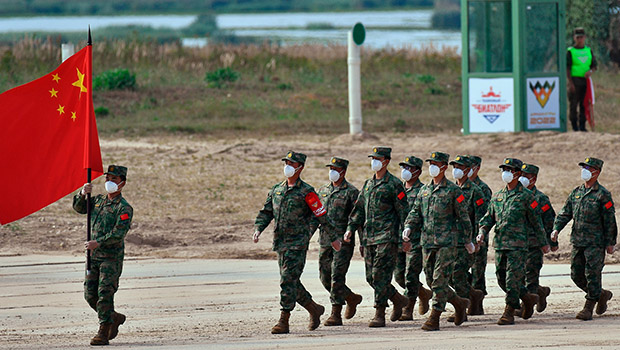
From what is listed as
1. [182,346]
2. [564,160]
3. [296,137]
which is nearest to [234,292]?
[182,346]

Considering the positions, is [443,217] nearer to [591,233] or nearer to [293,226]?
[293,226]

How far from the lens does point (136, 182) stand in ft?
71.5

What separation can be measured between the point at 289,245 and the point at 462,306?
6.22ft

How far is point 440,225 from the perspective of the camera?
12.3 metres

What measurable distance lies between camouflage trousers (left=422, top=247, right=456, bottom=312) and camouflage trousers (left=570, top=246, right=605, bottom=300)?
156cm

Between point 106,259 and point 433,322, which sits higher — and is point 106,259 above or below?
above

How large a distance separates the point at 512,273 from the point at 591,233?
1028 mm

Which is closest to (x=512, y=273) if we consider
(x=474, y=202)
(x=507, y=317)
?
(x=507, y=317)

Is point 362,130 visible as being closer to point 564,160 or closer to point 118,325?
point 564,160

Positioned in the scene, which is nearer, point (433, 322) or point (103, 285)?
point (103, 285)

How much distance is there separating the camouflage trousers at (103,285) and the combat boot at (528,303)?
4.29 meters

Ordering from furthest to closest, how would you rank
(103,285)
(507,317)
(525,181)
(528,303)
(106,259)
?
(525,181), (528,303), (507,317), (106,259), (103,285)

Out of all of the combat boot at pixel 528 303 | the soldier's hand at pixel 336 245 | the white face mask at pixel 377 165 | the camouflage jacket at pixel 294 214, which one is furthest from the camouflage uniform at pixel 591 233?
the camouflage jacket at pixel 294 214

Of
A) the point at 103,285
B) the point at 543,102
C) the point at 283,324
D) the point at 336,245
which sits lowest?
the point at 283,324
